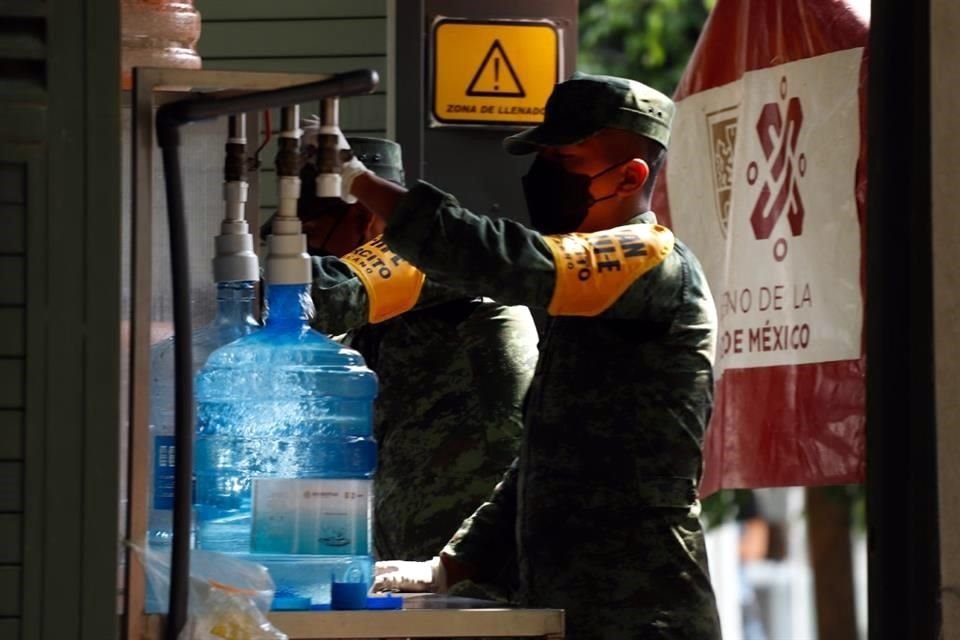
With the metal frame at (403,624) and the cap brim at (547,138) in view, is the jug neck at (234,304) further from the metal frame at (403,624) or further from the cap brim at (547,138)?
the cap brim at (547,138)

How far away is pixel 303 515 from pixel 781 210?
303 cm

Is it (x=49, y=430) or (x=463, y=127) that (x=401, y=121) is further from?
(x=49, y=430)

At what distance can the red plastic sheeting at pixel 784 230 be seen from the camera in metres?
5.87

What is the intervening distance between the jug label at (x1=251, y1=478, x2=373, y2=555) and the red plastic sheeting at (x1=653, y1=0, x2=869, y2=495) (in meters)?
2.43

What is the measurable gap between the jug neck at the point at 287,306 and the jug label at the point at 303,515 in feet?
1.20

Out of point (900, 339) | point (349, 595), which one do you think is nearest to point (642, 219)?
point (900, 339)

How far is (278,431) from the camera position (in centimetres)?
389

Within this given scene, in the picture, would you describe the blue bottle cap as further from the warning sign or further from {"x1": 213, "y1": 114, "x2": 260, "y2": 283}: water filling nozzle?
the warning sign

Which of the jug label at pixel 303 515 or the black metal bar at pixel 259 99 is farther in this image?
the jug label at pixel 303 515

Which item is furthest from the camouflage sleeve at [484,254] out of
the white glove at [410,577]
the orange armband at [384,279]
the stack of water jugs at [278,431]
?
the orange armband at [384,279]

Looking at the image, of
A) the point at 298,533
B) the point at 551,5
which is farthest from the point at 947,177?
the point at 551,5

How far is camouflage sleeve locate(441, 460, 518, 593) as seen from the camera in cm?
474

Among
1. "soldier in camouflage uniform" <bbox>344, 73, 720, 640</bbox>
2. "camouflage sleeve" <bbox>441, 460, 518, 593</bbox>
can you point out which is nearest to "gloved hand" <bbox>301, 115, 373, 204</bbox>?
"soldier in camouflage uniform" <bbox>344, 73, 720, 640</bbox>

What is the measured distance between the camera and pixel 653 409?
4.44m
